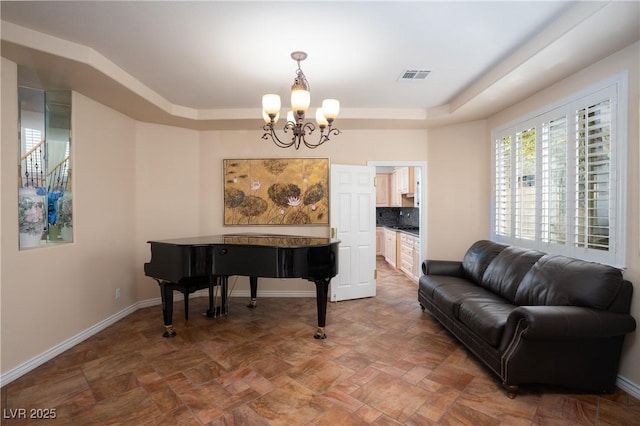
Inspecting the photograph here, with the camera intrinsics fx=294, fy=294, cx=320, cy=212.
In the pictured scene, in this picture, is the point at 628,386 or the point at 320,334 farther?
the point at 320,334

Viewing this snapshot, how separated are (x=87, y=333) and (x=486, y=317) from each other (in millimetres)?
3801

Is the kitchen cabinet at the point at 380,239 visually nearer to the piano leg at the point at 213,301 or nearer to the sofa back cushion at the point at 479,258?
the sofa back cushion at the point at 479,258

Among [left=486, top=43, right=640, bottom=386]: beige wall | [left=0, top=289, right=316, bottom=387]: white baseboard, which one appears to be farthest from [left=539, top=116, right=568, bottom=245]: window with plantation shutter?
[left=0, top=289, right=316, bottom=387]: white baseboard

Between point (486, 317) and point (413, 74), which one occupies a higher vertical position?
point (413, 74)

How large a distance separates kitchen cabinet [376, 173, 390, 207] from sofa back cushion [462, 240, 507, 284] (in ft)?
13.6

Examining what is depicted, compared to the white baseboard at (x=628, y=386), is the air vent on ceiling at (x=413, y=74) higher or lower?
higher

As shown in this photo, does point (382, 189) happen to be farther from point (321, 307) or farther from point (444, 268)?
point (321, 307)

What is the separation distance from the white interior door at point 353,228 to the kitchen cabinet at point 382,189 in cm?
341

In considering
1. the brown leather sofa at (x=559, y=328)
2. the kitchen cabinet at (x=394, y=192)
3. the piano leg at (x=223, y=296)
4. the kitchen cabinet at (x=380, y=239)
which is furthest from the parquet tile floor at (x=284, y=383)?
the kitchen cabinet at (x=380, y=239)

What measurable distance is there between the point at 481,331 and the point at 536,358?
37cm

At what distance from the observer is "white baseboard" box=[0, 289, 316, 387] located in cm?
230

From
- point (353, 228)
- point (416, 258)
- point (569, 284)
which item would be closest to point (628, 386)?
point (569, 284)

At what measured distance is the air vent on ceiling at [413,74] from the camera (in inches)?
114

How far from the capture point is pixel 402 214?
7820mm
